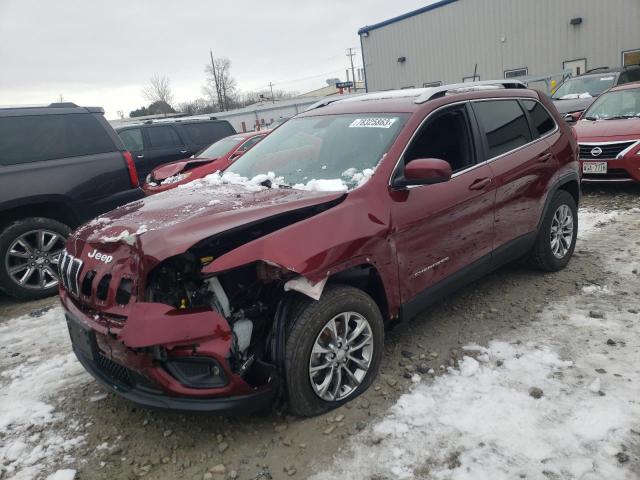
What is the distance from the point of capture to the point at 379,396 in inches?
122

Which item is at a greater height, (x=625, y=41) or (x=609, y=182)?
(x=625, y=41)

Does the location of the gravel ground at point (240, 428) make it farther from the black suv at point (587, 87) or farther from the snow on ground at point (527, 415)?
the black suv at point (587, 87)

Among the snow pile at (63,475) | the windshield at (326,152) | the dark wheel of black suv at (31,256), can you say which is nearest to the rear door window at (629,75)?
the windshield at (326,152)

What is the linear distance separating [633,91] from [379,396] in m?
7.90

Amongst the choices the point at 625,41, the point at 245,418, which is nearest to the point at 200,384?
the point at 245,418

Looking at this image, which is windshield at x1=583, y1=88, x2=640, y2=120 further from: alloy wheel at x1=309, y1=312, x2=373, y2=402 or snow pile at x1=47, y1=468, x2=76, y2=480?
snow pile at x1=47, y1=468, x2=76, y2=480

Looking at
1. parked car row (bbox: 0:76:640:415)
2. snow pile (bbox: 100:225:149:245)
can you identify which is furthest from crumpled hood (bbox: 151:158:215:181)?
snow pile (bbox: 100:225:149:245)

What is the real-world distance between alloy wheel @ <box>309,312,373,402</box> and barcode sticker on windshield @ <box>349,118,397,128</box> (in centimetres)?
138

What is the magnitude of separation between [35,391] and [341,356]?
221 centimetres

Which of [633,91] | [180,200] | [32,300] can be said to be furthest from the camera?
[633,91]

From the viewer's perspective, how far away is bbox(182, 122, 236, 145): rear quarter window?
11.5 meters

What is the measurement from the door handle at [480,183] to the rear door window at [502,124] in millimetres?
246

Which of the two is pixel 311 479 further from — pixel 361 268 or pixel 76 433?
pixel 76 433

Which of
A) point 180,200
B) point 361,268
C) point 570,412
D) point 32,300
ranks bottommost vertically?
point 570,412
